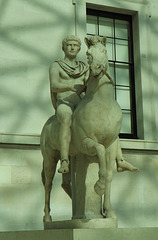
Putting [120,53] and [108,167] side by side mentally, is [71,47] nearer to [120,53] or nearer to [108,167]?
[108,167]

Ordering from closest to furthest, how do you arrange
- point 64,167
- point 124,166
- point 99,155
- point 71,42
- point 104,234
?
point 104,234, point 99,155, point 64,167, point 124,166, point 71,42

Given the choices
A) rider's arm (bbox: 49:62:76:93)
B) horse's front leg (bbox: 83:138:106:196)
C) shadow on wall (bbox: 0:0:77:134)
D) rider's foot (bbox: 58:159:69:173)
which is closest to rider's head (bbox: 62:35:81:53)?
rider's arm (bbox: 49:62:76:93)

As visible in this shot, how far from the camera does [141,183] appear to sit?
14305 mm

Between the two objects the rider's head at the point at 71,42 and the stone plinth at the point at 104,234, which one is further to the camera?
the rider's head at the point at 71,42

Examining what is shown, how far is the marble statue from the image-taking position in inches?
296

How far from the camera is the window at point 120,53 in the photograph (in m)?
15.4

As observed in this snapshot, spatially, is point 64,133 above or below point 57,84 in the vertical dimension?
below

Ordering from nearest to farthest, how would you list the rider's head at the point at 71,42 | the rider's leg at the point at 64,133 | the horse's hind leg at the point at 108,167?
the rider's leg at the point at 64,133
the horse's hind leg at the point at 108,167
the rider's head at the point at 71,42

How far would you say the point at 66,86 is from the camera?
8.26 m

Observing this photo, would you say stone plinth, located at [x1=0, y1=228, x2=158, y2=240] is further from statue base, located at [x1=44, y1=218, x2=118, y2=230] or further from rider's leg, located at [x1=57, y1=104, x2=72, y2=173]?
rider's leg, located at [x1=57, y1=104, x2=72, y2=173]

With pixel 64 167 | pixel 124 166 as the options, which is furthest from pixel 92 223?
pixel 124 166

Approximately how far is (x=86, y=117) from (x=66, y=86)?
0.88 metres

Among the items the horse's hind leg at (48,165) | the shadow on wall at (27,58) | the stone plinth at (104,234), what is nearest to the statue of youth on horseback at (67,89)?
the horse's hind leg at (48,165)

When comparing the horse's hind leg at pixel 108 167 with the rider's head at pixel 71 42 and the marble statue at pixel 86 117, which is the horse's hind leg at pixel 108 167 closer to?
the marble statue at pixel 86 117
